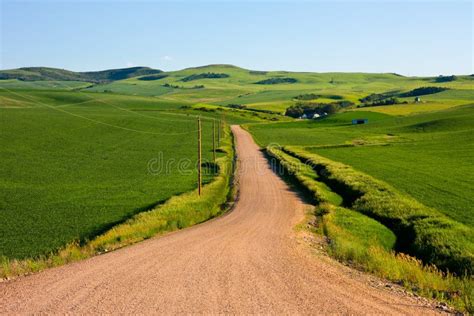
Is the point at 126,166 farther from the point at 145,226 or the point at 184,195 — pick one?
the point at 145,226

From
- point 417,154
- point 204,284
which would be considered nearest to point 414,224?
point 204,284

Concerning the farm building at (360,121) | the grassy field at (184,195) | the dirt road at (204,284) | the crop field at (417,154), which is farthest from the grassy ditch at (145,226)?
the farm building at (360,121)

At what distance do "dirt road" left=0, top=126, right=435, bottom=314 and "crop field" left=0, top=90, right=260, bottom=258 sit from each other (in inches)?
285

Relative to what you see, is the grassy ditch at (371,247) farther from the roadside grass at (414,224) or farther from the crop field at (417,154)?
the crop field at (417,154)

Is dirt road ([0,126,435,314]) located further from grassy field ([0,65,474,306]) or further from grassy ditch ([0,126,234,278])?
grassy field ([0,65,474,306])

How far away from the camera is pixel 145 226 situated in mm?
27016

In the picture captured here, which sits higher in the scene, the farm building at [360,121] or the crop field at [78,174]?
the farm building at [360,121]

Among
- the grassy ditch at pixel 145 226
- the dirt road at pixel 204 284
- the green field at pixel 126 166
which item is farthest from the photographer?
the green field at pixel 126 166

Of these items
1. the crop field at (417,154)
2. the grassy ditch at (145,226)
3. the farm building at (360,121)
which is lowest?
the grassy ditch at (145,226)

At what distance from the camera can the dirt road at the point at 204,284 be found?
13.4 metres

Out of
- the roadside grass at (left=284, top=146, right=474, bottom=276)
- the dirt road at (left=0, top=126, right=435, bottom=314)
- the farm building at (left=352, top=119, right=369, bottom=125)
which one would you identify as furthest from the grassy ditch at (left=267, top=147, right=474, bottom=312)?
the farm building at (left=352, top=119, right=369, bottom=125)

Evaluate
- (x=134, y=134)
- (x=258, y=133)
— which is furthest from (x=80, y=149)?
(x=258, y=133)

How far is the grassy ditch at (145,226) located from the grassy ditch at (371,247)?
8.68 metres

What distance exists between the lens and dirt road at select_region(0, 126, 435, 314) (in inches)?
528
